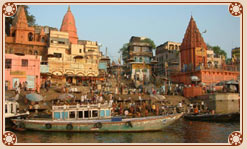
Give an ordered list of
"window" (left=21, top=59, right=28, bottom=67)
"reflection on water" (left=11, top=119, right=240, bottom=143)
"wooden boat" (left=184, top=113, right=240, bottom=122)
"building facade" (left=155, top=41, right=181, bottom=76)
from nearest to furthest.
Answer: "reflection on water" (left=11, top=119, right=240, bottom=143)
"wooden boat" (left=184, top=113, right=240, bottom=122)
"window" (left=21, top=59, right=28, bottom=67)
"building facade" (left=155, top=41, right=181, bottom=76)

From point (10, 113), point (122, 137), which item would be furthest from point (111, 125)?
point (10, 113)

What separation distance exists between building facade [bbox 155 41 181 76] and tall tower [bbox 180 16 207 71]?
3623 millimetres

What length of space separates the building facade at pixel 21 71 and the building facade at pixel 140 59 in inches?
638

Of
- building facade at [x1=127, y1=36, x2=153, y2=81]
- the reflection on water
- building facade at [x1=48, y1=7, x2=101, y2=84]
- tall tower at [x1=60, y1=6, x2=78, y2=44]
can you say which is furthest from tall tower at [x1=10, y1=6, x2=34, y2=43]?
the reflection on water

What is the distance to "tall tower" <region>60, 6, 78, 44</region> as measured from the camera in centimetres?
4207

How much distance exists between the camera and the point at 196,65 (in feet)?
124

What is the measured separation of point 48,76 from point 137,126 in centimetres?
1843

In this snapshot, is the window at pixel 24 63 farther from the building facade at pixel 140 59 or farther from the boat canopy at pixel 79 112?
the building facade at pixel 140 59

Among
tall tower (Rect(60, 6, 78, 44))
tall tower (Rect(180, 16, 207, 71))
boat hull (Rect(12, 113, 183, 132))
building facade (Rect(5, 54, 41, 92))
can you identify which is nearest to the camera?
boat hull (Rect(12, 113, 183, 132))

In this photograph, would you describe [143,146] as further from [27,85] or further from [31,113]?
[27,85]

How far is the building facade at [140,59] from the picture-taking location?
41.0 m

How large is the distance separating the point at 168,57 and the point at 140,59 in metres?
6.33

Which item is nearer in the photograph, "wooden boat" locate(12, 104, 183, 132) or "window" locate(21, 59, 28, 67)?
"wooden boat" locate(12, 104, 183, 132)

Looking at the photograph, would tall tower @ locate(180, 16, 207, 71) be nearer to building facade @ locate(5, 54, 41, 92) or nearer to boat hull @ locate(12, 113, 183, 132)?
boat hull @ locate(12, 113, 183, 132)
